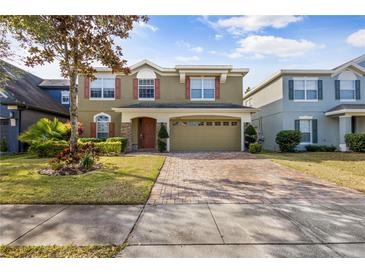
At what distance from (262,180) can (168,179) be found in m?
3.06

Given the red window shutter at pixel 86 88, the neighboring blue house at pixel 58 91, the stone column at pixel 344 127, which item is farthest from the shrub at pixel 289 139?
the neighboring blue house at pixel 58 91

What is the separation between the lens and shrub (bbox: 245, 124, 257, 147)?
1473cm

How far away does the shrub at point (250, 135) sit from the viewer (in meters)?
14.7

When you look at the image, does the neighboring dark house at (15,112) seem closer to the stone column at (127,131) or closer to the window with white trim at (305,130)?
the stone column at (127,131)

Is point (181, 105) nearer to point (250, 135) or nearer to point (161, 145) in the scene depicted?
point (161, 145)

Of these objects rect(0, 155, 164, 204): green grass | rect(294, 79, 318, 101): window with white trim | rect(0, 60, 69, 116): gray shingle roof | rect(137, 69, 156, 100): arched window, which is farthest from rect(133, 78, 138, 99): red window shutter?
rect(294, 79, 318, 101): window with white trim

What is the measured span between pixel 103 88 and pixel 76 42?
8.12 metres

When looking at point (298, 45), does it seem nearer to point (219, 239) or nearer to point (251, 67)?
point (251, 67)

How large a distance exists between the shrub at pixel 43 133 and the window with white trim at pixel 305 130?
17.0 m

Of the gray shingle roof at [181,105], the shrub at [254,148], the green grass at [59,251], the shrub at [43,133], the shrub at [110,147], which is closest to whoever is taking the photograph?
the green grass at [59,251]

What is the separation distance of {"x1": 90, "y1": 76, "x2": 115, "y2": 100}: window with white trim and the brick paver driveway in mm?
10635

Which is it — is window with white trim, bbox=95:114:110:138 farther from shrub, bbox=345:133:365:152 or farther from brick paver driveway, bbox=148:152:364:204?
shrub, bbox=345:133:365:152

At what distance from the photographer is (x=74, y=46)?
28.4 ft
